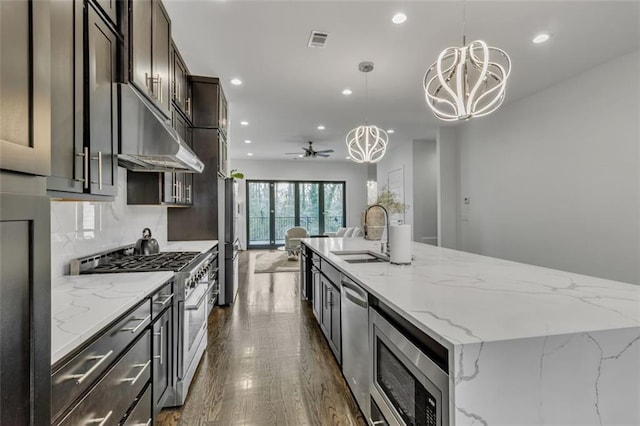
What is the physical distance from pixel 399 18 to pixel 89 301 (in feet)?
9.75

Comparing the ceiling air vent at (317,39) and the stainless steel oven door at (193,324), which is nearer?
the stainless steel oven door at (193,324)

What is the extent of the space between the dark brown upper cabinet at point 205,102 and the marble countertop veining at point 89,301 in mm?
2485

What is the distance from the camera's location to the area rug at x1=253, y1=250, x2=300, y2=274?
6.54m

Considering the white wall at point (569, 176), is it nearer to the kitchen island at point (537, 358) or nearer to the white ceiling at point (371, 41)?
the white ceiling at point (371, 41)

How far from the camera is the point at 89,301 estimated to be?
1.37m

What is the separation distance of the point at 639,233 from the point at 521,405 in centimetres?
370

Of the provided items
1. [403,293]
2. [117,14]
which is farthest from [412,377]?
[117,14]

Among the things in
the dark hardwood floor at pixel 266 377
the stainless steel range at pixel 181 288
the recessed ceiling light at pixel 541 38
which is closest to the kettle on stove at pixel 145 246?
the stainless steel range at pixel 181 288

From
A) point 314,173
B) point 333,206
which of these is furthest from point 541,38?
point 333,206

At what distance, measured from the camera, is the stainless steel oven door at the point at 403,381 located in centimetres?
103

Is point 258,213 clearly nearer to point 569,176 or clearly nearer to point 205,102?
point 205,102

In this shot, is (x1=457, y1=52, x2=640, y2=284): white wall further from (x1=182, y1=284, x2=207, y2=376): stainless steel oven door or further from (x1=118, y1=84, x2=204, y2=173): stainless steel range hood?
(x1=118, y1=84, x2=204, y2=173): stainless steel range hood

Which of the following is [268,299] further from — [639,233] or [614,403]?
[639,233]

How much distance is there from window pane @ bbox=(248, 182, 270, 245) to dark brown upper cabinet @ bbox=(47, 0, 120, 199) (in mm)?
8546
